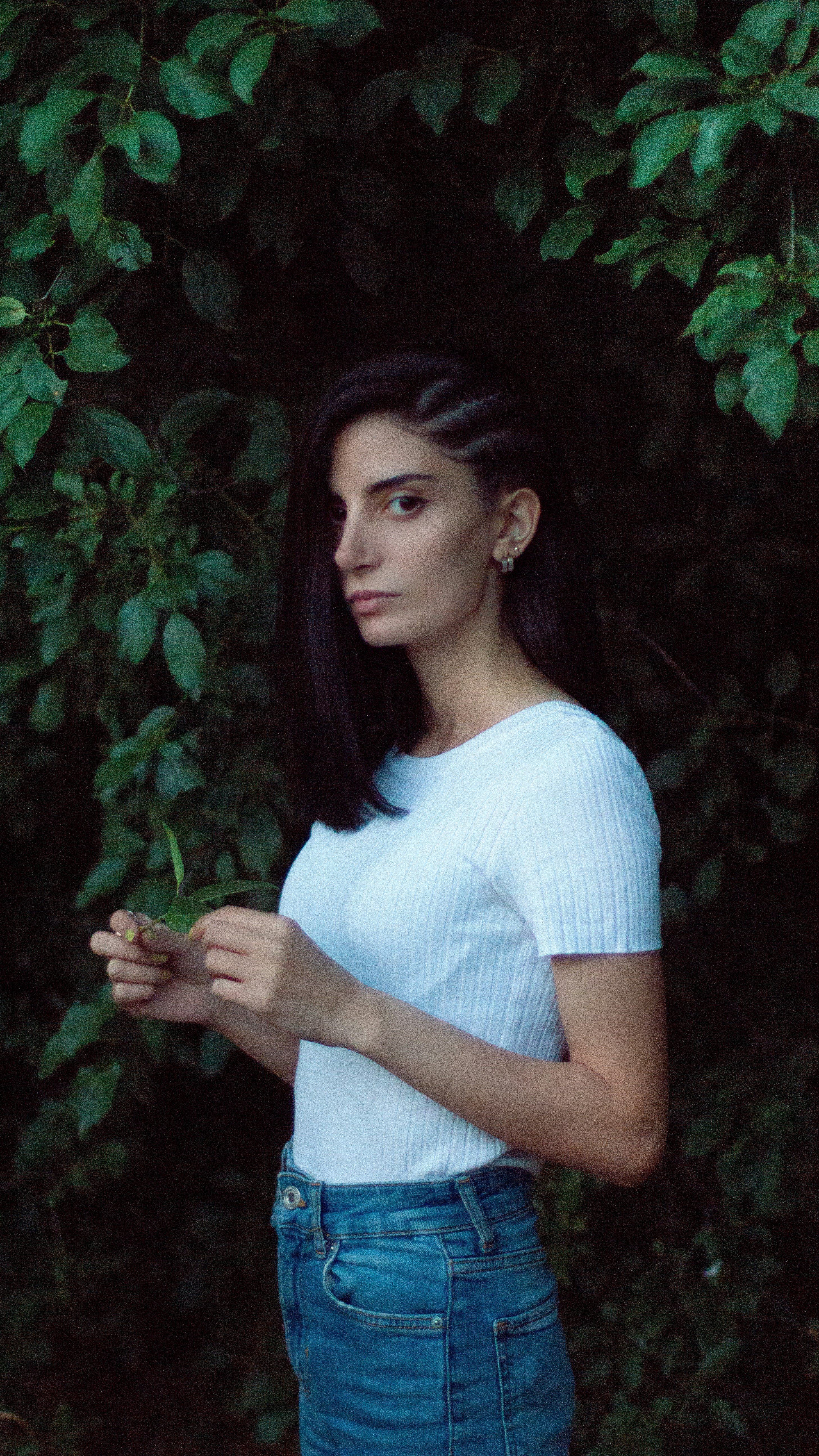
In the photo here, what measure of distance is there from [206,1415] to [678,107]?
2593 mm

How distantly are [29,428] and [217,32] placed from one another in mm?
398

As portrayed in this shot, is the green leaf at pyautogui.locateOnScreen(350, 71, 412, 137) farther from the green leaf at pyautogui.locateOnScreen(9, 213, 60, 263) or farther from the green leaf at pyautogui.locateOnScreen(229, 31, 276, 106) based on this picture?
the green leaf at pyautogui.locateOnScreen(9, 213, 60, 263)

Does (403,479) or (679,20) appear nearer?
(679,20)

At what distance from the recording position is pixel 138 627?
5.17 feet

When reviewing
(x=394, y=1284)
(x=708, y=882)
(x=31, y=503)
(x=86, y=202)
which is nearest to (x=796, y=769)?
(x=708, y=882)

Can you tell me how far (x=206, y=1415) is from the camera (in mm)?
2771

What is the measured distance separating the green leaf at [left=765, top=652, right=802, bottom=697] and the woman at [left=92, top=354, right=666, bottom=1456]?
0.52m

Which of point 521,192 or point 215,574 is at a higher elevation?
point 521,192

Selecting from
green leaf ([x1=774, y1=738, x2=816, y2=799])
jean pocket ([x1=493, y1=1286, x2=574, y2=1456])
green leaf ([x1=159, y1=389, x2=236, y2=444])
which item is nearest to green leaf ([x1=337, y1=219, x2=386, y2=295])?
green leaf ([x1=159, y1=389, x2=236, y2=444])

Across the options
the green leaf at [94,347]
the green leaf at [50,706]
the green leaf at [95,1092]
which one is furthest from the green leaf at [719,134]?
the green leaf at [95,1092]

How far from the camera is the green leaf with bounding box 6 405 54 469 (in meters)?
1.27

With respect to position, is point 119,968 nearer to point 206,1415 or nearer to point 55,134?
point 55,134

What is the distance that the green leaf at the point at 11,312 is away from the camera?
1.30 metres

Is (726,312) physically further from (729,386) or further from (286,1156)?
(286,1156)
